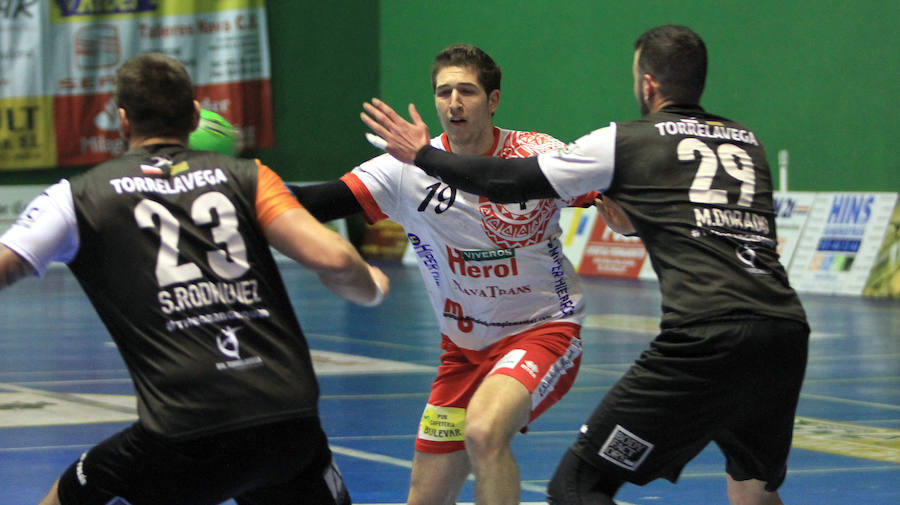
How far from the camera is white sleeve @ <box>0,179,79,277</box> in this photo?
3.17m

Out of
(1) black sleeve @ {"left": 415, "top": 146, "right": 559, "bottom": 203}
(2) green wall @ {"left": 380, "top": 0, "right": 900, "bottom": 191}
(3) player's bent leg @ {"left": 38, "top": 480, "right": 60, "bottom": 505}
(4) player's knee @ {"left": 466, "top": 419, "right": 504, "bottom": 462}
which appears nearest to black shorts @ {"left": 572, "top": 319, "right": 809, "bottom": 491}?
(4) player's knee @ {"left": 466, "top": 419, "right": 504, "bottom": 462}

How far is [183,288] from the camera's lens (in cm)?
322

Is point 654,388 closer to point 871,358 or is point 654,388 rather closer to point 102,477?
point 102,477

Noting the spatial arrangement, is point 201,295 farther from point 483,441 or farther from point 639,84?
point 639,84

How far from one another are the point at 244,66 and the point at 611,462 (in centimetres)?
1944

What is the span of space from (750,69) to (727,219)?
537 inches

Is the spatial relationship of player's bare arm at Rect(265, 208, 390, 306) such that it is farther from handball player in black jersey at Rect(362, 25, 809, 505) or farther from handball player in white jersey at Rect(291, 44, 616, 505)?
handball player in white jersey at Rect(291, 44, 616, 505)

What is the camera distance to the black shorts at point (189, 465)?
3.26 m

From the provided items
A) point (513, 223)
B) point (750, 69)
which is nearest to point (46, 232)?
point (513, 223)

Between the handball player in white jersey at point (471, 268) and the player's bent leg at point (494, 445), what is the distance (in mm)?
167

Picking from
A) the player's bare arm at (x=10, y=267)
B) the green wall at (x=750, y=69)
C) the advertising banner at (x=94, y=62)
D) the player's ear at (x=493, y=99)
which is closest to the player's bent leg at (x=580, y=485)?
the player's bare arm at (x=10, y=267)

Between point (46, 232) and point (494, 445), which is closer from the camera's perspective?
point (46, 232)

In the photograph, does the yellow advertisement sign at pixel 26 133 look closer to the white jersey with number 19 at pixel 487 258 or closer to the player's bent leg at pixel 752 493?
the white jersey with number 19 at pixel 487 258

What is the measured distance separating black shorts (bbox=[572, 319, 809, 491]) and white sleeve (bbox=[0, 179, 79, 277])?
1653 millimetres
